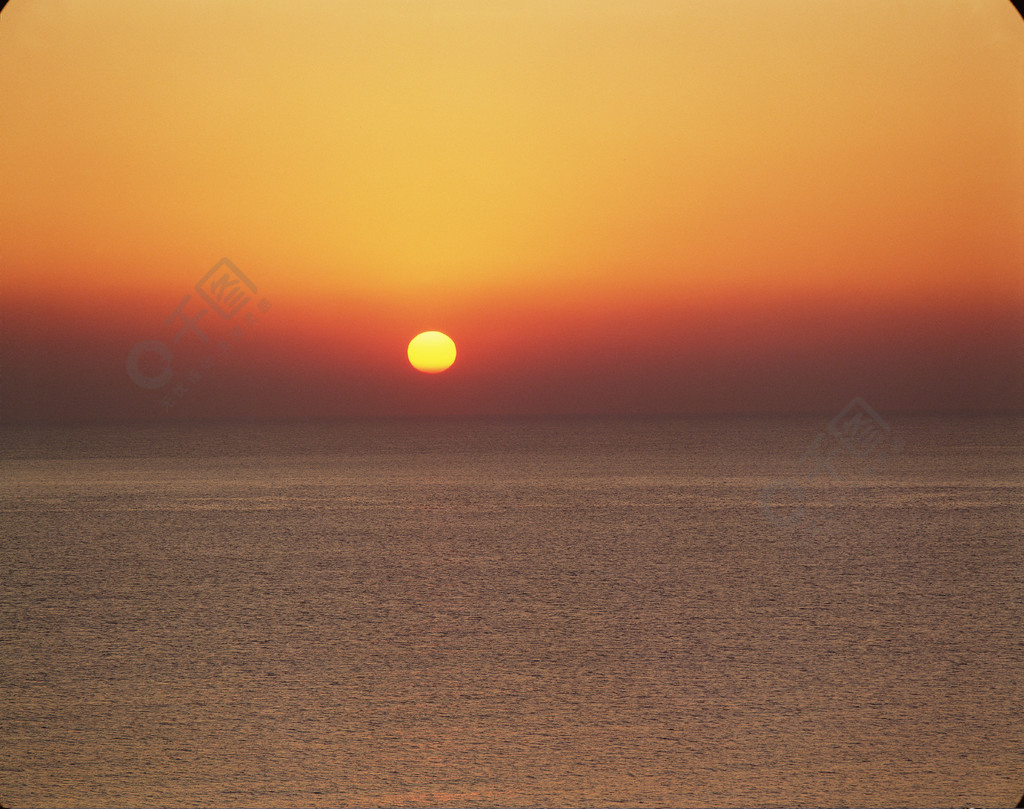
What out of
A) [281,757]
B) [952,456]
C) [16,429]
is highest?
[16,429]

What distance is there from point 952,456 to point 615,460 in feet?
37.9

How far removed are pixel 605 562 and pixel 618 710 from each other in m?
5.33

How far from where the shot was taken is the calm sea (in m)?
4.20

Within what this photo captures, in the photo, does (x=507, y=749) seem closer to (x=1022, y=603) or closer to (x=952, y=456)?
(x=1022, y=603)

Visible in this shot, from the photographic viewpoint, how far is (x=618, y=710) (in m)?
5.04

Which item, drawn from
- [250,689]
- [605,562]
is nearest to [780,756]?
[250,689]

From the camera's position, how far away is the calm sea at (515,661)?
420 centimetres

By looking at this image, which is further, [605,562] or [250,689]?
[605,562]

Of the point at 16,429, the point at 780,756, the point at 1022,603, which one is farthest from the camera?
the point at 16,429

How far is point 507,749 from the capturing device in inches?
176

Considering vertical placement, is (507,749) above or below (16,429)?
below

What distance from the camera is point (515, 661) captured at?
6055 mm

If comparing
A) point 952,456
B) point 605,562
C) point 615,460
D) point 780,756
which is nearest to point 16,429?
point 615,460

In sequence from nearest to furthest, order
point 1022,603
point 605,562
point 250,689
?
point 250,689 < point 1022,603 < point 605,562
